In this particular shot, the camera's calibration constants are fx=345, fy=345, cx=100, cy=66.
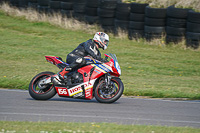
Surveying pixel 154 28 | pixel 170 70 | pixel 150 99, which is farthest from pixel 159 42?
pixel 150 99

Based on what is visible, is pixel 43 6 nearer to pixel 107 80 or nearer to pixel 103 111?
pixel 107 80

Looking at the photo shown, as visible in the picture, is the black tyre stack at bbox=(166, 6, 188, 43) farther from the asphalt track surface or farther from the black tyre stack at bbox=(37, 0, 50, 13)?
the black tyre stack at bbox=(37, 0, 50, 13)

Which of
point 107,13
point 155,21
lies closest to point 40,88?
point 155,21

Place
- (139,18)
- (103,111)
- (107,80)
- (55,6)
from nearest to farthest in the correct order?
(103,111) → (107,80) → (139,18) → (55,6)

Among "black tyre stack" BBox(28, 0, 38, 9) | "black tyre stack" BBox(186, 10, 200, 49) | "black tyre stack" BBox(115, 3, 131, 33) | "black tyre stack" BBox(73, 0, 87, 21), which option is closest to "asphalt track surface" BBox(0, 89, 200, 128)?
"black tyre stack" BBox(186, 10, 200, 49)

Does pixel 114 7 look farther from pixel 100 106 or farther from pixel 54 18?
pixel 100 106

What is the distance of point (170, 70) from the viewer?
14.5 m

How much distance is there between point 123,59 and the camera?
16.6 m

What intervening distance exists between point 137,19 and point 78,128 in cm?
1369

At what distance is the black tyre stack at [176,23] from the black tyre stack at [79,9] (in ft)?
22.3

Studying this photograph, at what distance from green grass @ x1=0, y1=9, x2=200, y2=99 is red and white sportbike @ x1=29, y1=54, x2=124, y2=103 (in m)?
2.22

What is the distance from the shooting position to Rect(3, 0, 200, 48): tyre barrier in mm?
17219

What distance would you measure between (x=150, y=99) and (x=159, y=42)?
9.83 metres

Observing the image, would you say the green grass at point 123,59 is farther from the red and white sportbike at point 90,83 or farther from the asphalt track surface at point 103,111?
the red and white sportbike at point 90,83
